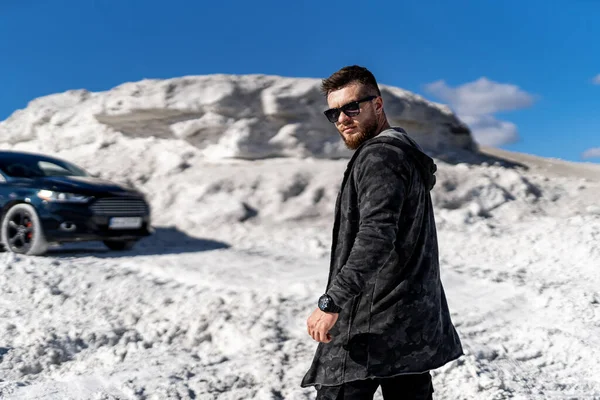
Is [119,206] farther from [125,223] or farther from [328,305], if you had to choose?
[328,305]

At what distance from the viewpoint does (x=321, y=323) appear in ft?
7.17

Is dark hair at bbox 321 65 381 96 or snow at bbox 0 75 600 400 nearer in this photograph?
dark hair at bbox 321 65 381 96

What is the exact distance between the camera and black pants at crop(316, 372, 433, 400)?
7.53ft

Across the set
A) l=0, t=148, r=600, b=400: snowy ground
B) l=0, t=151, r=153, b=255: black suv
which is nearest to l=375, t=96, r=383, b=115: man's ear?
l=0, t=148, r=600, b=400: snowy ground

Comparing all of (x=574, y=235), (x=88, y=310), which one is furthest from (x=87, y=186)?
(x=574, y=235)

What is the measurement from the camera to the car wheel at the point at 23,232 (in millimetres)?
8086

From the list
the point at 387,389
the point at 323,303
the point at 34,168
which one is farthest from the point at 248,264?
the point at 323,303

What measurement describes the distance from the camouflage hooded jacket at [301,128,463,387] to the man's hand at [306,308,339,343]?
0.20 ft

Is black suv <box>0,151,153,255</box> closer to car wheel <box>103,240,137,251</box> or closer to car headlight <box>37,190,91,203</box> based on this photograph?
car headlight <box>37,190,91,203</box>

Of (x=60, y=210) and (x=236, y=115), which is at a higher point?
(x=236, y=115)

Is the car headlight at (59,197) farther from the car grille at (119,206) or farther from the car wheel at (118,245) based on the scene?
the car wheel at (118,245)

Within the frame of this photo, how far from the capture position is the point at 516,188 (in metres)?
12.6

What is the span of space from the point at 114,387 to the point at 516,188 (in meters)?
10.1

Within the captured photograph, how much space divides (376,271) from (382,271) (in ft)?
0.41
